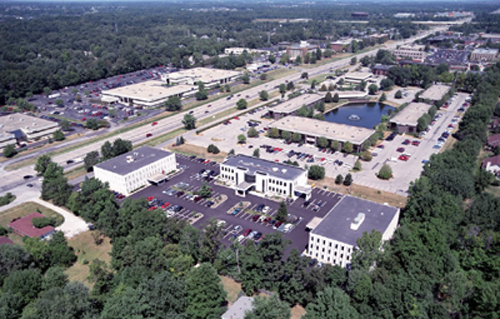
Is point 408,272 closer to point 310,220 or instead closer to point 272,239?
point 272,239

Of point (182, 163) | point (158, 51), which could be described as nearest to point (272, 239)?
point (182, 163)

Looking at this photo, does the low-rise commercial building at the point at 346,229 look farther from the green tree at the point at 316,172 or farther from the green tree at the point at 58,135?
the green tree at the point at 58,135

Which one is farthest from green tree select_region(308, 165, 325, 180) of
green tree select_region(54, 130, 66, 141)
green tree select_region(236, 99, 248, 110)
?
green tree select_region(54, 130, 66, 141)

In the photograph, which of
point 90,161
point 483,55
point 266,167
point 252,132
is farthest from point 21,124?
point 483,55

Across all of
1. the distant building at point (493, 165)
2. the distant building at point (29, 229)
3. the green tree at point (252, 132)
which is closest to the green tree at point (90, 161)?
the distant building at point (29, 229)

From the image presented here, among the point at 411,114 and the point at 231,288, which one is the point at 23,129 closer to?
the point at 231,288
